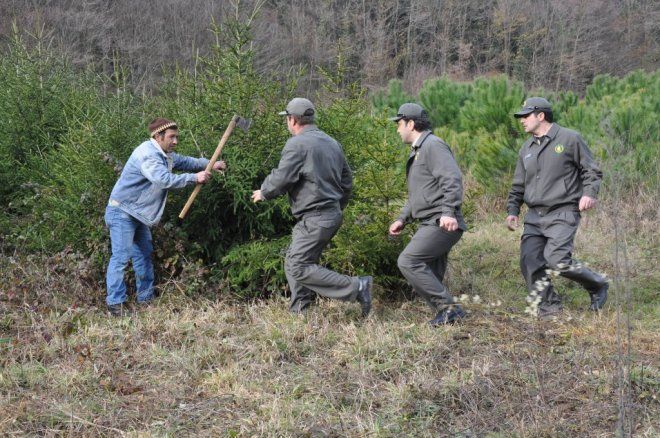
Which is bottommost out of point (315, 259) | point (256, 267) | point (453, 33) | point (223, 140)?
point (453, 33)

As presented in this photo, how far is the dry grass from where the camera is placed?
14.3ft

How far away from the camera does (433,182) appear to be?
5.94 meters

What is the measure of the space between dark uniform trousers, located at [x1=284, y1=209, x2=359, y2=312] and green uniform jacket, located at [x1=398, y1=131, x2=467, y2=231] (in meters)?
0.69

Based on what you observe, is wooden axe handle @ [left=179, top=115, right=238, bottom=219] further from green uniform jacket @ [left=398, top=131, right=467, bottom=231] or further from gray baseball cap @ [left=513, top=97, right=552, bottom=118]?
gray baseball cap @ [left=513, top=97, right=552, bottom=118]

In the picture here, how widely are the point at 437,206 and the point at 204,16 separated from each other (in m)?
32.7

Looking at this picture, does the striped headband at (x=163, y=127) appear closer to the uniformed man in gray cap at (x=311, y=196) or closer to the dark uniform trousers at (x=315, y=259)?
the uniformed man in gray cap at (x=311, y=196)

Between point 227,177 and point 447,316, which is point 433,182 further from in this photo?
point 227,177

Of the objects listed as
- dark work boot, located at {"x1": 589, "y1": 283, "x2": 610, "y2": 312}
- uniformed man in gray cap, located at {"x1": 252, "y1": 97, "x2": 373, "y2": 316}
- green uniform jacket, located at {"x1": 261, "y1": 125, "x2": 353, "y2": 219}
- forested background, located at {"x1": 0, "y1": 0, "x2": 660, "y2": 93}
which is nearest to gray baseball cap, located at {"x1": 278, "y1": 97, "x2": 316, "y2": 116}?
uniformed man in gray cap, located at {"x1": 252, "y1": 97, "x2": 373, "y2": 316}

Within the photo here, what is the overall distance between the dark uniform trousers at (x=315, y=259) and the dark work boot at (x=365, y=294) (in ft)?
0.21

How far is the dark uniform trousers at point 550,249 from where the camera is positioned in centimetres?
633

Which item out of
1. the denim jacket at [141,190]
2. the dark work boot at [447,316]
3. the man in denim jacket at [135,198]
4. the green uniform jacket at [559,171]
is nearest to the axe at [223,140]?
the man in denim jacket at [135,198]

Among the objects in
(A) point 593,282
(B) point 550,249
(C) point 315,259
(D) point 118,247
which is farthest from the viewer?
(D) point 118,247

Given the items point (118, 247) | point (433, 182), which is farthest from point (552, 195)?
point (118, 247)

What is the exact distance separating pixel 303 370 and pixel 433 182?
6.12ft
